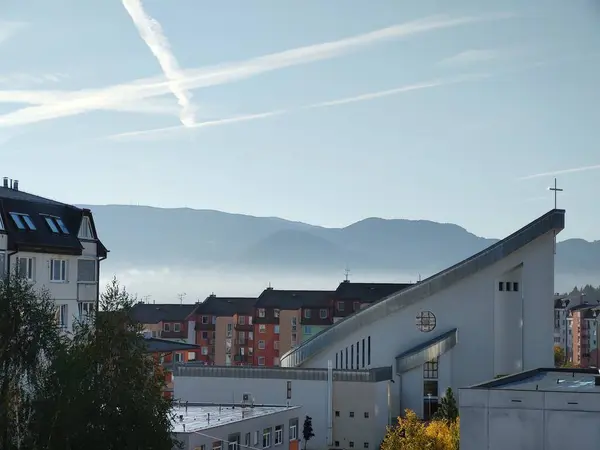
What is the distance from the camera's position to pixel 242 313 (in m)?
105

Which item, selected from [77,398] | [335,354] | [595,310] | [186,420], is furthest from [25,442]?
[595,310]

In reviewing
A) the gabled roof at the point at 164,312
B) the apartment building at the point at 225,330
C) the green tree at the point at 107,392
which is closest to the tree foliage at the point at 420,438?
the green tree at the point at 107,392

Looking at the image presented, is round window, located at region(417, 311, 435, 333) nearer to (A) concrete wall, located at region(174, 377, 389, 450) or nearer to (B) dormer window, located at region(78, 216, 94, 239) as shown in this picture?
(A) concrete wall, located at region(174, 377, 389, 450)

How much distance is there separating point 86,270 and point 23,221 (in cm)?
380

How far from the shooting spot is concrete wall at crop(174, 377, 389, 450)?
5472 centimetres

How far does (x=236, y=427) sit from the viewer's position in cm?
3756

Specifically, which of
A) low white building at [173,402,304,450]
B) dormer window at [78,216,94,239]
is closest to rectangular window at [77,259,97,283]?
dormer window at [78,216,94,239]

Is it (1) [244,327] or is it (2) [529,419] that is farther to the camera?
(1) [244,327]

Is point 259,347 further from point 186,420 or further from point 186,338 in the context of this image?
point 186,420

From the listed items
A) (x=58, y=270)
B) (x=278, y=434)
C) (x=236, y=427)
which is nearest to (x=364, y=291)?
(x=278, y=434)

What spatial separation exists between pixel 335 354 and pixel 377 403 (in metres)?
11.3

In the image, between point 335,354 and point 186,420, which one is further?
point 335,354

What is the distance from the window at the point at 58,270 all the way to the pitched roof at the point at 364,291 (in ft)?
197

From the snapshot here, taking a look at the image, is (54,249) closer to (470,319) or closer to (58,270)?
(58,270)
